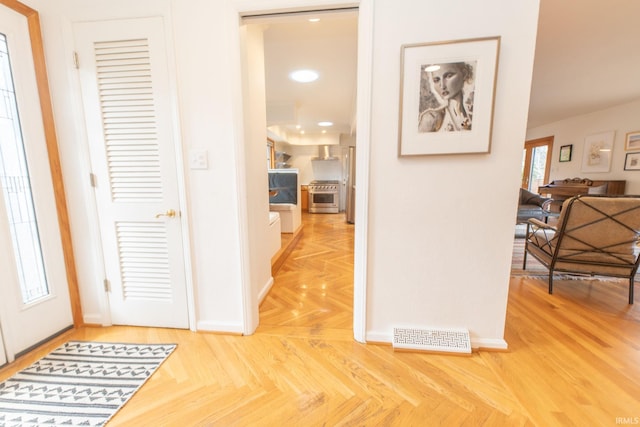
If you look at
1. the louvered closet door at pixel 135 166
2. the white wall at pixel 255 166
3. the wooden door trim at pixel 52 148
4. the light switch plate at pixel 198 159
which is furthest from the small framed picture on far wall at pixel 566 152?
the wooden door trim at pixel 52 148

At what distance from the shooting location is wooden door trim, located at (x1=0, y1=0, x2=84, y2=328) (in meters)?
1.62

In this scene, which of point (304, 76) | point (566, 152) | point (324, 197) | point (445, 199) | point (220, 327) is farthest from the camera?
point (324, 197)

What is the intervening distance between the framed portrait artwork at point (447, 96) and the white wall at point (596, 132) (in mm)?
6055

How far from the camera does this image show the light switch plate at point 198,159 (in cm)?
168

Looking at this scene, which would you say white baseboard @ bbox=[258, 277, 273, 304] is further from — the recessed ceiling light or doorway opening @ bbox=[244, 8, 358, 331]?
the recessed ceiling light

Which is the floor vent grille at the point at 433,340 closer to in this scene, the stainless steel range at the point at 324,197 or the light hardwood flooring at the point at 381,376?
the light hardwood flooring at the point at 381,376

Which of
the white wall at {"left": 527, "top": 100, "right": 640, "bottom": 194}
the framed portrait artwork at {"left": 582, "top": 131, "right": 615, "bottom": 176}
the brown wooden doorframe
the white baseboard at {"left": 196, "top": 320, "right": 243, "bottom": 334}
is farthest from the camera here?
the brown wooden doorframe

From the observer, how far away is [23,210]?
1.65m

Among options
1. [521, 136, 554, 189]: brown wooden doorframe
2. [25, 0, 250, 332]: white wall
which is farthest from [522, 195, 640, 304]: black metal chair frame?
[521, 136, 554, 189]: brown wooden doorframe

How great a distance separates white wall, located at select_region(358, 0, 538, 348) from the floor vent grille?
0.05 metres

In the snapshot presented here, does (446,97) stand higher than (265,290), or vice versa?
(446,97)

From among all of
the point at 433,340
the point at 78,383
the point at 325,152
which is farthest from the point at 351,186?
the point at 78,383

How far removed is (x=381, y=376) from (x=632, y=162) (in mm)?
6870

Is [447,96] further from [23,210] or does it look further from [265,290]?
[23,210]
